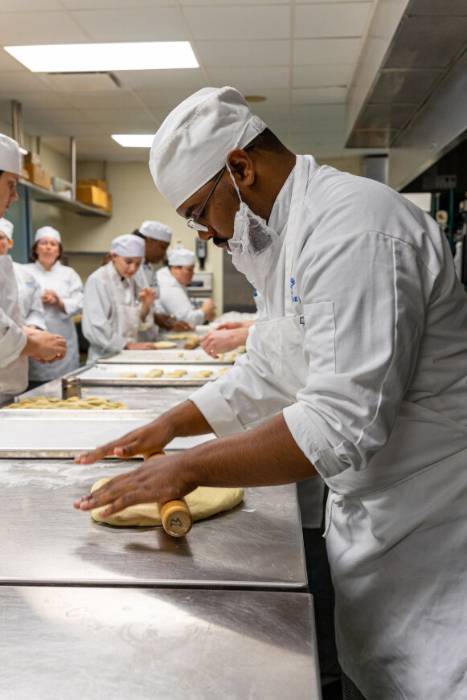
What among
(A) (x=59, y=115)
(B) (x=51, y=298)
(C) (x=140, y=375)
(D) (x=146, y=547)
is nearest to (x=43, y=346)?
(C) (x=140, y=375)

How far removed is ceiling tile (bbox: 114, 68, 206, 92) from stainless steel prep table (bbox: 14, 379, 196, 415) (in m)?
2.97

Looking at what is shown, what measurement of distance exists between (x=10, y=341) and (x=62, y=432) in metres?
0.76

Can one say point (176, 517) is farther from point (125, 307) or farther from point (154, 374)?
point (125, 307)

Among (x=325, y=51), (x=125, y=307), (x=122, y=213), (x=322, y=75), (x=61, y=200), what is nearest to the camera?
(x=125, y=307)

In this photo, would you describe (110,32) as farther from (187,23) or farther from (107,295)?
(107,295)

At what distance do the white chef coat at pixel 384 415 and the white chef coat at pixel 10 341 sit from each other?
1423mm

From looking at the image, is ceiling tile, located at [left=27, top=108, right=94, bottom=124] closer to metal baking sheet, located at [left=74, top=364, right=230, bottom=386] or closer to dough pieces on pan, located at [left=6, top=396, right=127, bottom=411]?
metal baking sheet, located at [left=74, top=364, right=230, bottom=386]

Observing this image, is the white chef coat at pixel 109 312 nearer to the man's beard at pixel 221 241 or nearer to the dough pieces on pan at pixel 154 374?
the dough pieces on pan at pixel 154 374

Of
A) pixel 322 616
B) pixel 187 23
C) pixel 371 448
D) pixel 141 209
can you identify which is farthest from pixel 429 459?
pixel 141 209

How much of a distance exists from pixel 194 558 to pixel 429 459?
0.40m

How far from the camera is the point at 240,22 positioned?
3900 millimetres

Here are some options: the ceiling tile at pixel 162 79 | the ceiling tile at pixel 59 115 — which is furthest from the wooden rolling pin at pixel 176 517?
the ceiling tile at pixel 59 115

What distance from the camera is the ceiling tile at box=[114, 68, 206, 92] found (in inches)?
189

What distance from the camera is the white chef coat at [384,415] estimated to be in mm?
902
